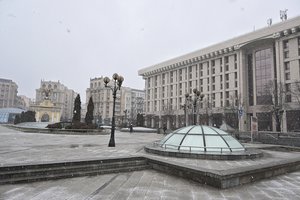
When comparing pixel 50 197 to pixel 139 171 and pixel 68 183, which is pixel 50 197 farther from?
pixel 139 171

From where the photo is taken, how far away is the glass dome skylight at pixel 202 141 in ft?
35.2

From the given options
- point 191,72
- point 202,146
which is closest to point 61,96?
point 191,72

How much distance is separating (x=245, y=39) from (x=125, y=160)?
2233 inches

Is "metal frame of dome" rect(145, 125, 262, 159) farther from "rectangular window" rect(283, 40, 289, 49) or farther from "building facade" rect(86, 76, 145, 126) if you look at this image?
"building facade" rect(86, 76, 145, 126)

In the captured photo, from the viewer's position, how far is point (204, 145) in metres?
10.8

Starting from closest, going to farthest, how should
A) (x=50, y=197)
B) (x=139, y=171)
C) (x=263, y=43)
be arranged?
(x=50, y=197) < (x=139, y=171) < (x=263, y=43)

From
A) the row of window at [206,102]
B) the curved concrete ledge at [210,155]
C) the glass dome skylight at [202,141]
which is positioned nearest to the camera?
the curved concrete ledge at [210,155]

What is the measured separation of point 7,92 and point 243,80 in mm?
123716

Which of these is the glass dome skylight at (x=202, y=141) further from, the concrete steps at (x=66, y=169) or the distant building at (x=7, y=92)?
the distant building at (x=7, y=92)

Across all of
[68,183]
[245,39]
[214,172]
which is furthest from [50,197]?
[245,39]

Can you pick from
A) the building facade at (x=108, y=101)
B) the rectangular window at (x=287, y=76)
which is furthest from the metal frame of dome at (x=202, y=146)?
the building facade at (x=108, y=101)

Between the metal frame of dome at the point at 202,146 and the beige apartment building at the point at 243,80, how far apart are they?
2472cm

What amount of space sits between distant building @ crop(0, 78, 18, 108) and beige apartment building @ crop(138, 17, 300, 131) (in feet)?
290

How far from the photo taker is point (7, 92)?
125 m
